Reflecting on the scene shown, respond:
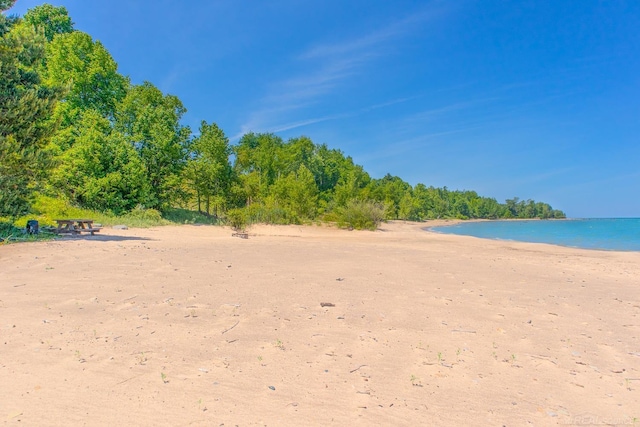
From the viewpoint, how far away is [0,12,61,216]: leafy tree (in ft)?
35.6

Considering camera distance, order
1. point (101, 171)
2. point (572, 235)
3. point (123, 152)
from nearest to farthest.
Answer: point (101, 171)
point (123, 152)
point (572, 235)

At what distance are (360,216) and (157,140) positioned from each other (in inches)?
740

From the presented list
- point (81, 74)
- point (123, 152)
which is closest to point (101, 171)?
point (123, 152)

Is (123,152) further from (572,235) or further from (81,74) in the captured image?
(572,235)

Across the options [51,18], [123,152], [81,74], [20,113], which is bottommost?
[20,113]

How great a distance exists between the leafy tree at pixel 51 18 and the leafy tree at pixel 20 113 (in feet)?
77.6

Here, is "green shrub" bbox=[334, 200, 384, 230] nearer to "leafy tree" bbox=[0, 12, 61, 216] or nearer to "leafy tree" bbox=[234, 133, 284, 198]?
"leafy tree" bbox=[234, 133, 284, 198]

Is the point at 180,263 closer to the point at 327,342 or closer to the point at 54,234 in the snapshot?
the point at 327,342

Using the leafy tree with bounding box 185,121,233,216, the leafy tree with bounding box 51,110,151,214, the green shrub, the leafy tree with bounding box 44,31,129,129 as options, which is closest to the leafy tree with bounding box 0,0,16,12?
the leafy tree with bounding box 51,110,151,214

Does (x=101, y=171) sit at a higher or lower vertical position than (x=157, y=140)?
lower

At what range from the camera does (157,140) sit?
29609 millimetres

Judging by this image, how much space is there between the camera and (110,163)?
26625 millimetres

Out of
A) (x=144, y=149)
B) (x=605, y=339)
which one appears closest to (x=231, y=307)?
(x=605, y=339)

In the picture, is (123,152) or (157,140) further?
(157,140)
